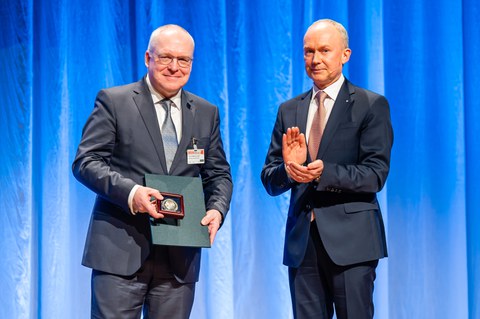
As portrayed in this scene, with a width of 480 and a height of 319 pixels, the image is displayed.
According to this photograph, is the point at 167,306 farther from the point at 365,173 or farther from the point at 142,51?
the point at 142,51

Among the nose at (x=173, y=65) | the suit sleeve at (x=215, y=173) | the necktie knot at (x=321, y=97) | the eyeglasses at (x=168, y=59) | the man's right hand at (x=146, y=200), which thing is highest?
the eyeglasses at (x=168, y=59)

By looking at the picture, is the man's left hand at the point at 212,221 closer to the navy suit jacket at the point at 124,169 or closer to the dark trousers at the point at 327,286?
the navy suit jacket at the point at 124,169

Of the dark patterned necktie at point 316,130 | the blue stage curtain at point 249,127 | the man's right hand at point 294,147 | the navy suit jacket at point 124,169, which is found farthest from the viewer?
the blue stage curtain at point 249,127

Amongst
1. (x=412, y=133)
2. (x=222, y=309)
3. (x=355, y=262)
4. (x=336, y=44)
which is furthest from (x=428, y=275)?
(x=336, y=44)

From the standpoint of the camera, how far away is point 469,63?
11.6 ft

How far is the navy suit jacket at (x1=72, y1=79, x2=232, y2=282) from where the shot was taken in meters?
2.24

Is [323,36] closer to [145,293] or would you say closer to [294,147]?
[294,147]

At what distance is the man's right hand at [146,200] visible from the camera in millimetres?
2133

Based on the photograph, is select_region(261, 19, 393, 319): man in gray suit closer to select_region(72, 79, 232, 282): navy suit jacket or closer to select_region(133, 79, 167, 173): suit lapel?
select_region(72, 79, 232, 282): navy suit jacket

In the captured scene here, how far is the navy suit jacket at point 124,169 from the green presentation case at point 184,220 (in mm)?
84

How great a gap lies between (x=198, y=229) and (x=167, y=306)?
12.3 inches

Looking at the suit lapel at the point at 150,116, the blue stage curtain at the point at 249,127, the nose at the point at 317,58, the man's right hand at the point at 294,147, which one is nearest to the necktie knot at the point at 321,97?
the nose at the point at 317,58

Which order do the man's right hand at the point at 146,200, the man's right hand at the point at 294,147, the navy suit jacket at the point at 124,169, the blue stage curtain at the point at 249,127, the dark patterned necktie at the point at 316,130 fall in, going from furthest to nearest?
the blue stage curtain at the point at 249,127 < the dark patterned necktie at the point at 316,130 < the man's right hand at the point at 294,147 < the navy suit jacket at the point at 124,169 < the man's right hand at the point at 146,200

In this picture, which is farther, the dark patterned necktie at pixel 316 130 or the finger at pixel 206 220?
the dark patterned necktie at pixel 316 130
